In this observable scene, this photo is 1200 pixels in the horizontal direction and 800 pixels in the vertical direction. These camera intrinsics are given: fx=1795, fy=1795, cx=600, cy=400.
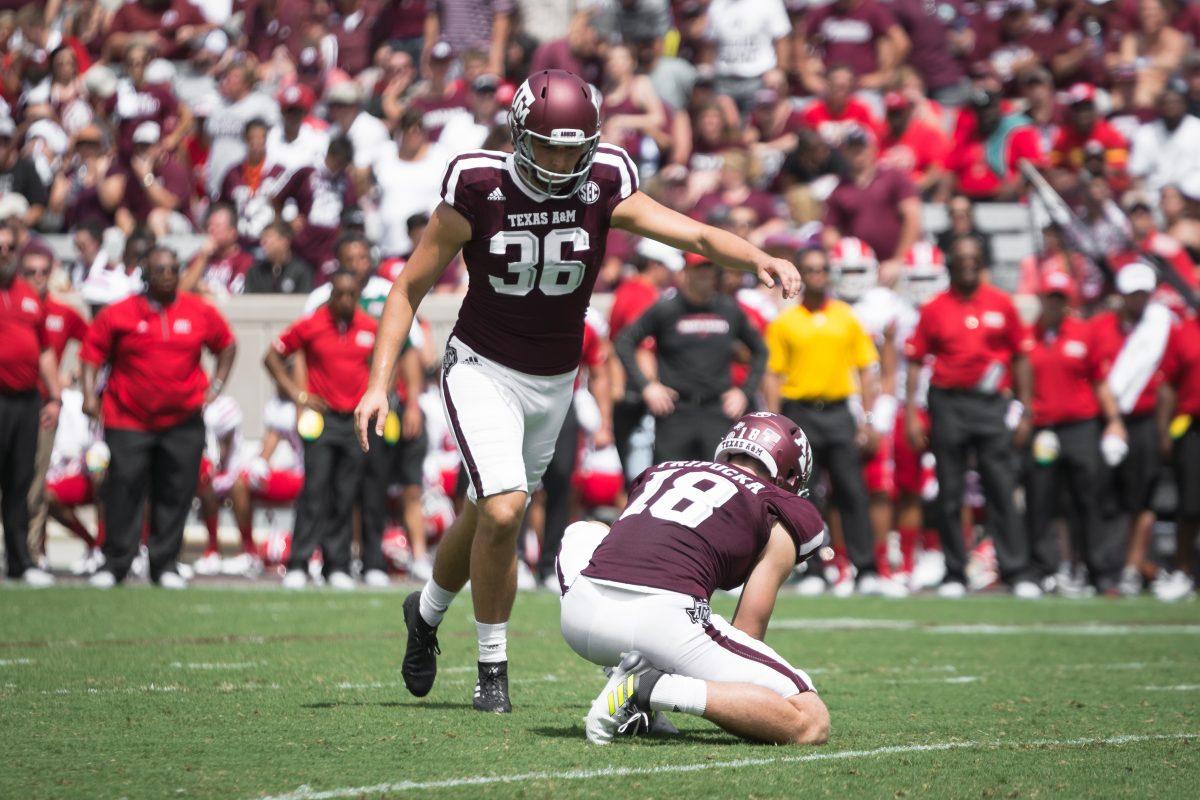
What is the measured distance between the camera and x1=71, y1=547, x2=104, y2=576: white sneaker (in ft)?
43.2

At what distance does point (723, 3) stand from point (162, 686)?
1306cm

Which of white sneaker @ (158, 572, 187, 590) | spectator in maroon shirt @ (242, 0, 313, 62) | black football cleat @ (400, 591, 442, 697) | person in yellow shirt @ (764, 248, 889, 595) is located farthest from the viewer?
spectator in maroon shirt @ (242, 0, 313, 62)

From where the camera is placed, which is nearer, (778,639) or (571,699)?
(571,699)

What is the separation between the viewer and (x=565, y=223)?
6098 millimetres

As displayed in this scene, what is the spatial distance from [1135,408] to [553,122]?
8.51m

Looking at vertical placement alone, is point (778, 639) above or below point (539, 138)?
below

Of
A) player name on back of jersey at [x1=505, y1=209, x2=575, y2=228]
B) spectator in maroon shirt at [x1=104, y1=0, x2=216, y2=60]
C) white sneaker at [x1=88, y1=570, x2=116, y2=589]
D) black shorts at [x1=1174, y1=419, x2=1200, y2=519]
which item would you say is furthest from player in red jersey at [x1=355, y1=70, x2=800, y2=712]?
spectator in maroon shirt at [x1=104, y1=0, x2=216, y2=60]

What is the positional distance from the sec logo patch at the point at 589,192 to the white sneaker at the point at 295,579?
260 inches

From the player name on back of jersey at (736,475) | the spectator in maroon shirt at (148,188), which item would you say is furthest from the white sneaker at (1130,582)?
the spectator in maroon shirt at (148,188)

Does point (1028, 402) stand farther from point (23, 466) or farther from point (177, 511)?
point (23, 466)

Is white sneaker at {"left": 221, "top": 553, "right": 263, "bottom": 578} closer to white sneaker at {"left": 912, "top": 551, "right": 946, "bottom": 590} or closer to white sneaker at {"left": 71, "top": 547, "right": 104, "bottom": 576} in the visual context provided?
white sneaker at {"left": 71, "top": 547, "right": 104, "bottom": 576}

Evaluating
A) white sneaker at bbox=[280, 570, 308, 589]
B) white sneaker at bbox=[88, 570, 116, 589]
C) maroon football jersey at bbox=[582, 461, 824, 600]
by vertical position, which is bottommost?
white sneaker at bbox=[280, 570, 308, 589]

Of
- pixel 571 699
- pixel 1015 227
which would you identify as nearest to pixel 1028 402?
pixel 1015 227

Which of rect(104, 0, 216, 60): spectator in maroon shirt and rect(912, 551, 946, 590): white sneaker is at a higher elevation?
rect(104, 0, 216, 60): spectator in maroon shirt
